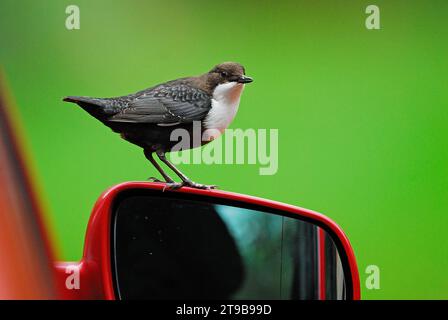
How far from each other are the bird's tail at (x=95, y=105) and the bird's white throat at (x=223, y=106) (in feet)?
0.95

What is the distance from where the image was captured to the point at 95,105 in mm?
1428

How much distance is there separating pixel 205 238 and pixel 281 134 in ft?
2.26

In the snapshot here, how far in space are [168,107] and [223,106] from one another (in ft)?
0.56

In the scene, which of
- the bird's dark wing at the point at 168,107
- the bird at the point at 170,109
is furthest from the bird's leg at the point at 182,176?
the bird's dark wing at the point at 168,107

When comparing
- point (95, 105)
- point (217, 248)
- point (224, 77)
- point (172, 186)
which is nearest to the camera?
point (217, 248)

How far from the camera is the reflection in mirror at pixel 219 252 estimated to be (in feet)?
3.27

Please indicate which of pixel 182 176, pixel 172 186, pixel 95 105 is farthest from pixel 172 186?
pixel 95 105

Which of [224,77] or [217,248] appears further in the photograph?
[224,77]

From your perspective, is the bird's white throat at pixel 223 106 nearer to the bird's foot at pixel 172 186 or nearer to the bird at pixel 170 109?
the bird at pixel 170 109

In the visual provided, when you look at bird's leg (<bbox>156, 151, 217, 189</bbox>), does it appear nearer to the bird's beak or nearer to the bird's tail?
the bird's tail

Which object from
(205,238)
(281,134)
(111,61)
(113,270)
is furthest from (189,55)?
(113,270)

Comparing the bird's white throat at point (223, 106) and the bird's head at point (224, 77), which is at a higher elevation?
the bird's head at point (224, 77)

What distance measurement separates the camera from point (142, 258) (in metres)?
0.98

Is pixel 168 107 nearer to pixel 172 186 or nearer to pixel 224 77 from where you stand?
pixel 224 77
